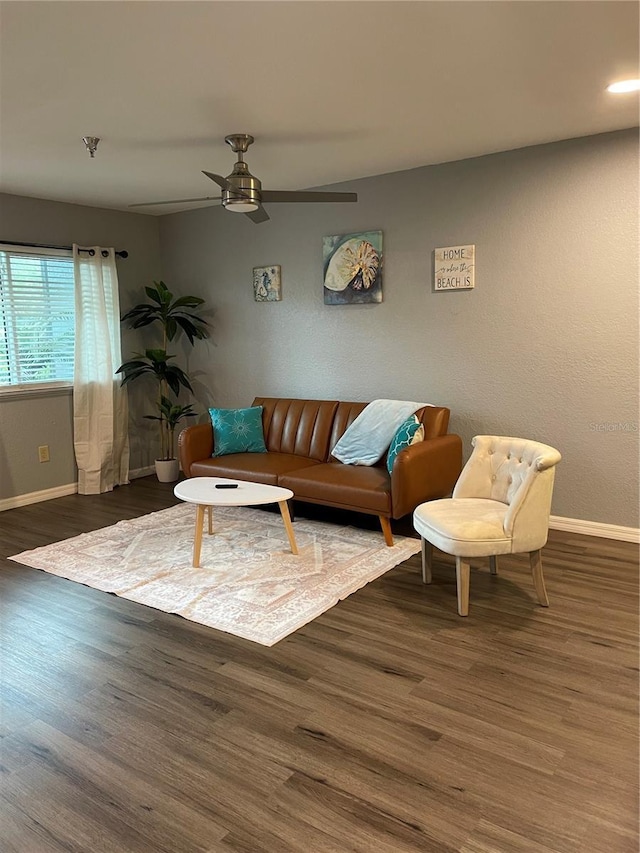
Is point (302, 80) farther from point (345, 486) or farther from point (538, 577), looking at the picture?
point (538, 577)

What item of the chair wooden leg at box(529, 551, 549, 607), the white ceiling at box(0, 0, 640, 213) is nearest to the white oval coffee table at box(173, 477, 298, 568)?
the chair wooden leg at box(529, 551, 549, 607)

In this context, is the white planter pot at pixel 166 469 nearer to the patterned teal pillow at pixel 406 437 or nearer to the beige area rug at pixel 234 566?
the beige area rug at pixel 234 566

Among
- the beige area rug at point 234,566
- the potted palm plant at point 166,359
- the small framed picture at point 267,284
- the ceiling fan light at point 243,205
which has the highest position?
the ceiling fan light at point 243,205

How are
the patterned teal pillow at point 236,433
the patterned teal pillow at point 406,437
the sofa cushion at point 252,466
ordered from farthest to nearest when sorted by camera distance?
the patterned teal pillow at point 236,433, the sofa cushion at point 252,466, the patterned teal pillow at point 406,437

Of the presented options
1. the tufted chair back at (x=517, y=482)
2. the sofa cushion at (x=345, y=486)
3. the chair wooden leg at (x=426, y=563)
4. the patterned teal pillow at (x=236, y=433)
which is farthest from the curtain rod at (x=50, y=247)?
the chair wooden leg at (x=426, y=563)

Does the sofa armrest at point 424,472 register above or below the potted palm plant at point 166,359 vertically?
below

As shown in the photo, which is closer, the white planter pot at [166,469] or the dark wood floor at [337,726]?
the dark wood floor at [337,726]

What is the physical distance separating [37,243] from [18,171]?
88cm

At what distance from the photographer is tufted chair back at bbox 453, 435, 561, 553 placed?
2.79 m

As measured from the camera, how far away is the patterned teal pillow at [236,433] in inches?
184

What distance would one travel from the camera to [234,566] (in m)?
3.44

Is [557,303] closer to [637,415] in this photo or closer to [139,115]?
[637,415]

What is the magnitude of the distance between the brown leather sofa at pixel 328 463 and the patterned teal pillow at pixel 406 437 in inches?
3.1

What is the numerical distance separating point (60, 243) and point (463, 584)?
14.0 feet
